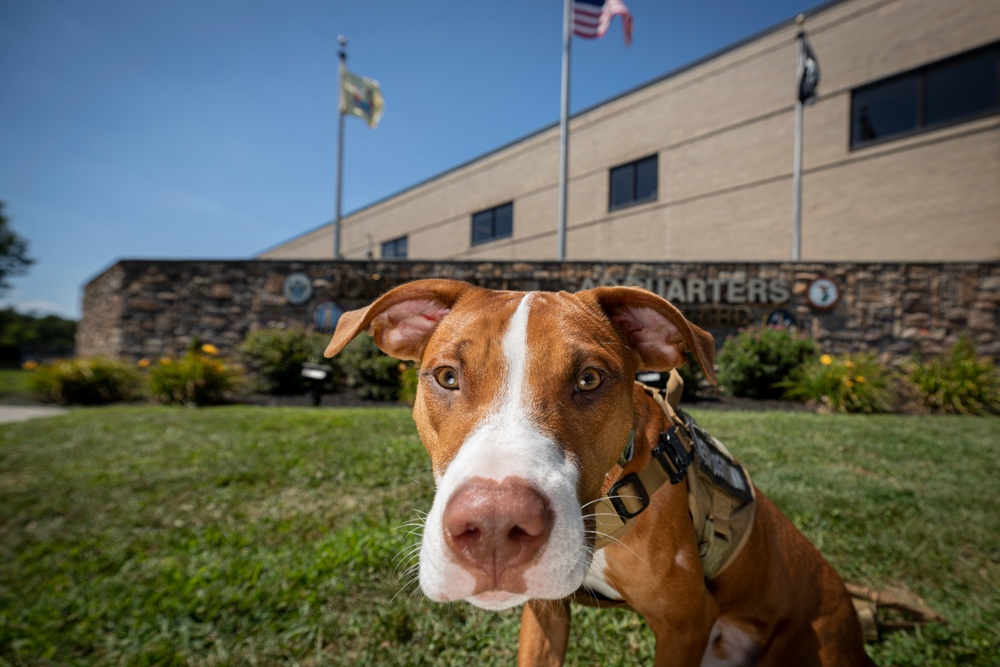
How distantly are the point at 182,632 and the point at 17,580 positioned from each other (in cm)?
137

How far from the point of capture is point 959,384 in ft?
29.3

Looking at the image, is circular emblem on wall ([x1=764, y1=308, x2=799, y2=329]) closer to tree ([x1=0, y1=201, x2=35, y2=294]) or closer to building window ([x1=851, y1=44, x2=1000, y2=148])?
building window ([x1=851, y1=44, x2=1000, y2=148])

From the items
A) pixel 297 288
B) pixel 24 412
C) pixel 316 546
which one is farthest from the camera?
pixel 297 288

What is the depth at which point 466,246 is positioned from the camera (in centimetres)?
2494

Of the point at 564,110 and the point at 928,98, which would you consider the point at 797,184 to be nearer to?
the point at 928,98

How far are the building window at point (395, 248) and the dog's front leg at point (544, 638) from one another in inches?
1094

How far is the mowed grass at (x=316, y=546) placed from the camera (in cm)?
219

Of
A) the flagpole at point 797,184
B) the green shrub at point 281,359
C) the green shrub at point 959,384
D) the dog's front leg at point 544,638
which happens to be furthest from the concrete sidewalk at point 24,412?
the flagpole at point 797,184

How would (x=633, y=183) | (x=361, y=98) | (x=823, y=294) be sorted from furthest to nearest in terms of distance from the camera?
1. (x=361, y=98)
2. (x=633, y=183)
3. (x=823, y=294)

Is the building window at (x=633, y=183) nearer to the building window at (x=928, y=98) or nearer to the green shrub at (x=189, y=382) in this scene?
the building window at (x=928, y=98)

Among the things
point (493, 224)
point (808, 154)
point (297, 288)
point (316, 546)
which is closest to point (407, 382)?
→ point (297, 288)

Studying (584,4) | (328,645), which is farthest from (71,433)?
(584,4)

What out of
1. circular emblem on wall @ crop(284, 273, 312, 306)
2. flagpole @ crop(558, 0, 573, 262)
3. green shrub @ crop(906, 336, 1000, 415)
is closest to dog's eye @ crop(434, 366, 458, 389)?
green shrub @ crop(906, 336, 1000, 415)

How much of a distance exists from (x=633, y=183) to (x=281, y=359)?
14385 mm
